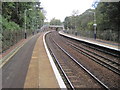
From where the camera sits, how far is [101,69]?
1522 centimetres

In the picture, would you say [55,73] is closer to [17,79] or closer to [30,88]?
[17,79]

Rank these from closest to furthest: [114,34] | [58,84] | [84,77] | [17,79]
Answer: [58,84], [17,79], [84,77], [114,34]

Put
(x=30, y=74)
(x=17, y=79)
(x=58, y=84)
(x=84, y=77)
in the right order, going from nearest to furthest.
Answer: (x=58, y=84)
(x=17, y=79)
(x=30, y=74)
(x=84, y=77)

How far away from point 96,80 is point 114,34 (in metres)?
27.9

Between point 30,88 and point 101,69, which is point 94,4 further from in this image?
point 30,88

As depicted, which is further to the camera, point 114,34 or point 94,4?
point 94,4

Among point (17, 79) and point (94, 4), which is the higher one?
point (94, 4)

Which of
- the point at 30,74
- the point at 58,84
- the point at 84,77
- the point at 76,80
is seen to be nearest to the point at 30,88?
the point at 58,84

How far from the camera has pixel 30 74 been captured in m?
11.8

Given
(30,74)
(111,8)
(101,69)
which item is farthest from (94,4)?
(30,74)

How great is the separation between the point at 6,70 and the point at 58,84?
460cm

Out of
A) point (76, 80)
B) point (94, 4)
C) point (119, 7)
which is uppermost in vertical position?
point (94, 4)

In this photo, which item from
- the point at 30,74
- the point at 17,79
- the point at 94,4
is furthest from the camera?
the point at 94,4

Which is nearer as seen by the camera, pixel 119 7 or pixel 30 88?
pixel 30 88
